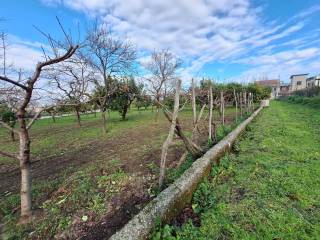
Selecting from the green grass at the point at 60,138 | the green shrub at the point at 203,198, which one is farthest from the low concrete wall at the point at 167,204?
the green grass at the point at 60,138

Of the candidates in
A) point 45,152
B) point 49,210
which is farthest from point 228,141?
point 45,152

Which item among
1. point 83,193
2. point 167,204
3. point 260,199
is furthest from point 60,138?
point 260,199

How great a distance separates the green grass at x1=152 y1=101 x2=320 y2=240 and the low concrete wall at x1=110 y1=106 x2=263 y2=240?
15 centimetres

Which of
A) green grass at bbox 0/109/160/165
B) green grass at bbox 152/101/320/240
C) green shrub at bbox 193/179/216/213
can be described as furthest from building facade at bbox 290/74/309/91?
green shrub at bbox 193/179/216/213

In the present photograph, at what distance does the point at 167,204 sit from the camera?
8.64 feet

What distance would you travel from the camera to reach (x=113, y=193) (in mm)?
3949

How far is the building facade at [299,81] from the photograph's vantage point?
64812 millimetres

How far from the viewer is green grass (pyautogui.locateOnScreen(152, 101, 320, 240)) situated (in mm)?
2363

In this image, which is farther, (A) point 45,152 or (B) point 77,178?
(A) point 45,152

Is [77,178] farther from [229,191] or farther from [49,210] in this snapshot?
[229,191]

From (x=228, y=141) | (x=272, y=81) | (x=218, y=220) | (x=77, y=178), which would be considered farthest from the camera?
(x=272, y=81)

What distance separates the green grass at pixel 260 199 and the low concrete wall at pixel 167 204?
0.50 ft

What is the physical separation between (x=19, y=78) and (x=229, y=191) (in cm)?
415

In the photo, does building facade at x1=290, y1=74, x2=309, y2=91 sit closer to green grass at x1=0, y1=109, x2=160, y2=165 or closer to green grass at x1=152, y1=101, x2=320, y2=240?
green grass at x1=0, y1=109, x2=160, y2=165
